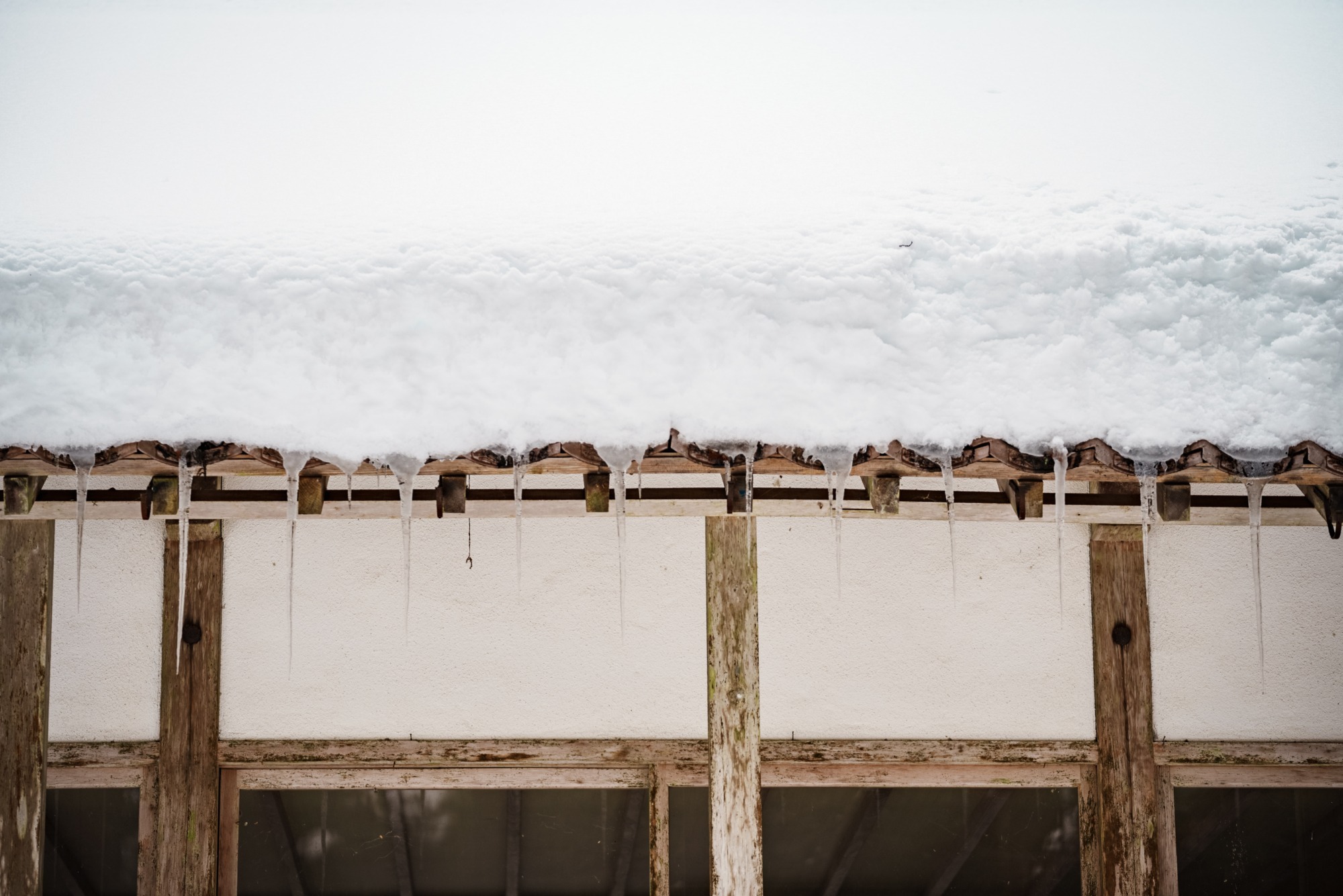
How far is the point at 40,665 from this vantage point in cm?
310

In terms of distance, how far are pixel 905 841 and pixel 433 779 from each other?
95.8 inches

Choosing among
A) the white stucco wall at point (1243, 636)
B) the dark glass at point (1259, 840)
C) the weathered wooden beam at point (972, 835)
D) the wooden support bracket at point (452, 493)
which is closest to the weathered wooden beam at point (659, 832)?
the weathered wooden beam at point (972, 835)

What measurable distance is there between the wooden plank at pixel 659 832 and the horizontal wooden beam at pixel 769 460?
1972mm

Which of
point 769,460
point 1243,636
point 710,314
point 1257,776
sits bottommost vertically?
point 1257,776

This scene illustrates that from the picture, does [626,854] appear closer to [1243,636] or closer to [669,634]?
[669,634]

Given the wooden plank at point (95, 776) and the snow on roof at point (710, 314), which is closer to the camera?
the snow on roof at point (710, 314)

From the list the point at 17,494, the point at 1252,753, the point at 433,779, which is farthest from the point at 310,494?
the point at 1252,753

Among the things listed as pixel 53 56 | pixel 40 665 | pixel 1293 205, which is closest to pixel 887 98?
pixel 1293 205

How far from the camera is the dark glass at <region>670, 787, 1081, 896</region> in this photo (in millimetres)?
3660

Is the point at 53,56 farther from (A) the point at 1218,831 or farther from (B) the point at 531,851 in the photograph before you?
(A) the point at 1218,831

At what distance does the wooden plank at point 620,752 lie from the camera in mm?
3418

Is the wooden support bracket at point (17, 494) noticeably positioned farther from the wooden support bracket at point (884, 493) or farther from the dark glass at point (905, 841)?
the dark glass at point (905, 841)

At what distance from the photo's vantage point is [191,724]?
340cm

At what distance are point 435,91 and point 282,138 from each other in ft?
4.42
